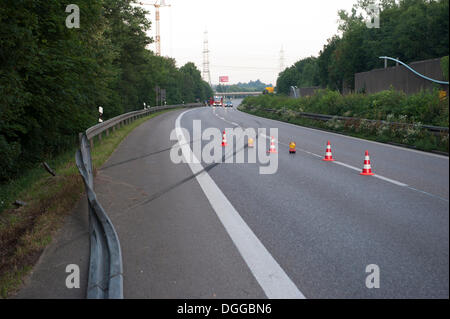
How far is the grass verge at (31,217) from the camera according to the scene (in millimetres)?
4949

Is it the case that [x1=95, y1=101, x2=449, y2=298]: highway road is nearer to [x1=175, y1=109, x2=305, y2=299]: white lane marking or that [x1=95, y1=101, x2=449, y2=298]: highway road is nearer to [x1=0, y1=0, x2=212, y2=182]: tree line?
[x1=175, y1=109, x2=305, y2=299]: white lane marking

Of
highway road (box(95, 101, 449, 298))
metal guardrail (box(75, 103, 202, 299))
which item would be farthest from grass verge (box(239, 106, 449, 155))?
metal guardrail (box(75, 103, 202, 299))

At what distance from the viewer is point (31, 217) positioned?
7.69 m

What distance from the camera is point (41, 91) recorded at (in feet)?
43.6

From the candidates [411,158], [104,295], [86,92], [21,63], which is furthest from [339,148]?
[104,295]

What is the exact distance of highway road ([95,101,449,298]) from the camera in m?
4.09

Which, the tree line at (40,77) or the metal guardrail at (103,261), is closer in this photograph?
the metal guardrail at (103,261)

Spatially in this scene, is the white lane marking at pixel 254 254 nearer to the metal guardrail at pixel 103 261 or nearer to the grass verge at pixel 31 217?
the metal guardrail at pixel 103 261

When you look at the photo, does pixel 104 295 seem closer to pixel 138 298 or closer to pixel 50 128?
pixel 138 298

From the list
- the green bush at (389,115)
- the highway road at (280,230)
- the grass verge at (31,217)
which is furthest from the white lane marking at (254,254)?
the green bush at (389,115)

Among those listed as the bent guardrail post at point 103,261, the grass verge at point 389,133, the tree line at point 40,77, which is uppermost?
the tree line at point 40,77

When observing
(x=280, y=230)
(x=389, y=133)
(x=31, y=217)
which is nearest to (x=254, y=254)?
(x=280, y=230)

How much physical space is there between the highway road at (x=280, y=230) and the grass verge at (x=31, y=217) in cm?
73

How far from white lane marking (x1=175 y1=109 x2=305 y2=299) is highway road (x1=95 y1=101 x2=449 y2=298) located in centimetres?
1
